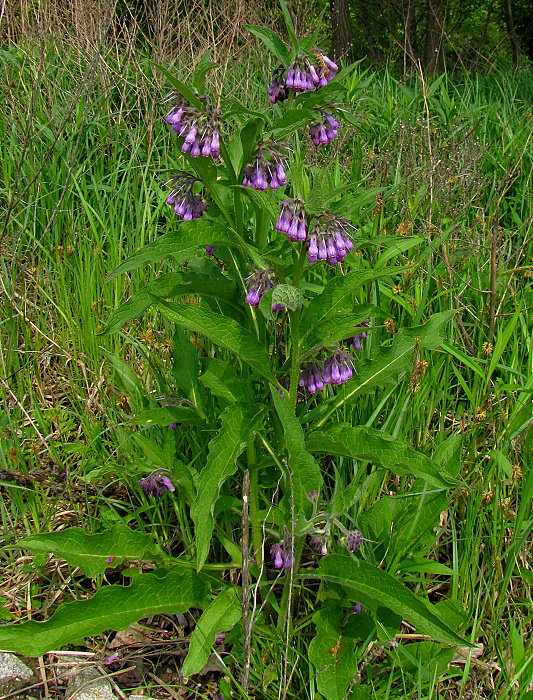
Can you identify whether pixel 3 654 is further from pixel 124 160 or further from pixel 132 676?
pixel 124 160

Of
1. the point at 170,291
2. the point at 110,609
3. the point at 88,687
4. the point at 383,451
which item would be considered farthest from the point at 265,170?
the point at 88,687

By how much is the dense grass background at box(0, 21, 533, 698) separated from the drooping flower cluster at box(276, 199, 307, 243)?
27cm

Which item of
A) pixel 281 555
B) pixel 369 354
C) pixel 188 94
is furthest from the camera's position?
pixel 369 354

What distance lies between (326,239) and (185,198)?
0.46 m

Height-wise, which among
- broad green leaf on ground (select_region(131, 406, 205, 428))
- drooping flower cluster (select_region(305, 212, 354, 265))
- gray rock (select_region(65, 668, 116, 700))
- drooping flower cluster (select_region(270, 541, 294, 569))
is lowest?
gray rock (select_region(65, 668, 116, 700))

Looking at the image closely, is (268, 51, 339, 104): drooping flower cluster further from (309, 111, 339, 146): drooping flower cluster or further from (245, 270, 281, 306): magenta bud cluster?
(245, 270, 281, 306): magenta bud cluster

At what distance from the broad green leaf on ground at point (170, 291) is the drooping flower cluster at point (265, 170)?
0.96 feet

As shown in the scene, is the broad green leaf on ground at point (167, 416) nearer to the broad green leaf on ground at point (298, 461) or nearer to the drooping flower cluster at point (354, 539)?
the broad green leaf on ground at point (298, 461)

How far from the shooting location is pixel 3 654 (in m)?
1.96

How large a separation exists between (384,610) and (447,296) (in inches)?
62.2

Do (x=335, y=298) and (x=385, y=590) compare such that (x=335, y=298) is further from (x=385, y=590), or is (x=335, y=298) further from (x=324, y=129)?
(x=385, y=590)

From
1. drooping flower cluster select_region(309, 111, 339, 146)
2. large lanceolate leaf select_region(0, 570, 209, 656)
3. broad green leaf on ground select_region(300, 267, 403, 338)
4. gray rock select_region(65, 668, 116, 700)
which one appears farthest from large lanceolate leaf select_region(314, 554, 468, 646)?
drooping flower cluster select_region(309, 111, 339, 146)

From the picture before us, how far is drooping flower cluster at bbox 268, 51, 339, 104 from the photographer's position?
1742mm

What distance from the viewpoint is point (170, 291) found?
5.88ft
